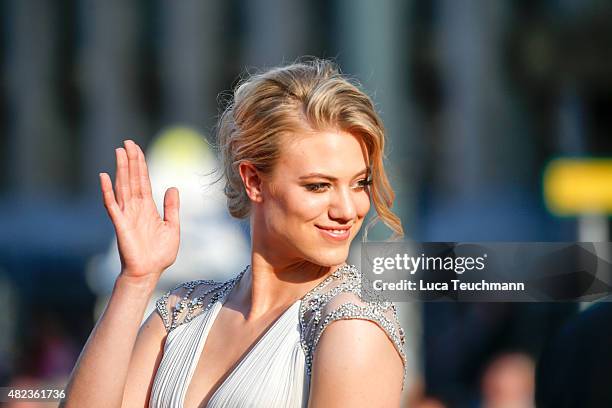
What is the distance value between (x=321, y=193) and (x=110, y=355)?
563 millimetres

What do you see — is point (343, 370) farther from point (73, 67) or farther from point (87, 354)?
point (73, 67)

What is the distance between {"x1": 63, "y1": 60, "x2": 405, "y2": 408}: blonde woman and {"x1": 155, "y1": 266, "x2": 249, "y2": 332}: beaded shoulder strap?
5 cm

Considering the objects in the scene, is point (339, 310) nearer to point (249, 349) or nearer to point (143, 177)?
point (249, 349)

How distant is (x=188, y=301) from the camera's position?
9.04 feet

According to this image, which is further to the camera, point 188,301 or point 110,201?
point 188,301

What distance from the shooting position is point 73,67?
21406 millimetres

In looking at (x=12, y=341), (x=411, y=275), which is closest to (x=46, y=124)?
(x=12, y=341)

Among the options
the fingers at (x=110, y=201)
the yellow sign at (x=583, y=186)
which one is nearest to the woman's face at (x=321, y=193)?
the fingers at (x=110, y=201)

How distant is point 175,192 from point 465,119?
16848mm

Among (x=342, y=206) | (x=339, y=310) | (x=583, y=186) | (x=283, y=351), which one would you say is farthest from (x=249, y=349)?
(x=583, y=186)

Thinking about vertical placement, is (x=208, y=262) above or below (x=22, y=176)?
below

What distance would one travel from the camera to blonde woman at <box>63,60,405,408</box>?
234 centimetres

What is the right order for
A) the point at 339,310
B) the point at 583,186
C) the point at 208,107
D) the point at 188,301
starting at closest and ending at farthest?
the point at 339,310 < the point at 188,301 < the point at 583,186 < the point at 208,107

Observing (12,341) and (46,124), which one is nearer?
(12,341)
